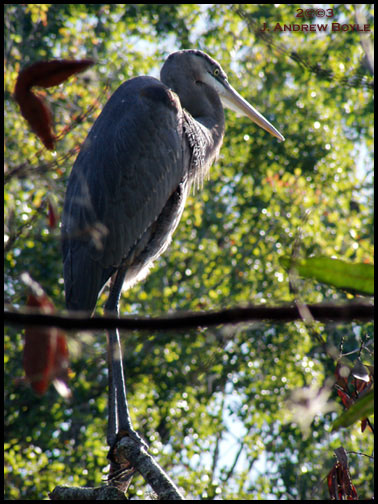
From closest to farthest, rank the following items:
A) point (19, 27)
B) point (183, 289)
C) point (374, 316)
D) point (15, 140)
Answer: point (374, 316)
point (15, 140)
point (183, 289)
point (19, 27)

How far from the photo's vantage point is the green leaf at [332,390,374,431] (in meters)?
0.58

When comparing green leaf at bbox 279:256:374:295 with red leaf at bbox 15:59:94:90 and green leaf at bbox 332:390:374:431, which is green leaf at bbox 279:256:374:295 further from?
red leaf at bbox 15:59:94:90

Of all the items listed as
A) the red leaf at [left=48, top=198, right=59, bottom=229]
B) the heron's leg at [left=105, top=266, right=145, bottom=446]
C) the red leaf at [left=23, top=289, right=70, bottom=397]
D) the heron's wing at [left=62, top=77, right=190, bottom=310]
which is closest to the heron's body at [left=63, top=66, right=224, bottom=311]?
the heron's wing at [left=62, top=77, right=190, bottom=310]

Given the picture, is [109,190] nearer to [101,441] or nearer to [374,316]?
[374,316]

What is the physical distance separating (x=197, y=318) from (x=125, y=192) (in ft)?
7.27

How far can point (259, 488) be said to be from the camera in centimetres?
484

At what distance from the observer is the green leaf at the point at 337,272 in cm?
56

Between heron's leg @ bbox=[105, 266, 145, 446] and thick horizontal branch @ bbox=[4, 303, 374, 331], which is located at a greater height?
thick horizontal branch @ bbox=[4, 303, 374, 331]

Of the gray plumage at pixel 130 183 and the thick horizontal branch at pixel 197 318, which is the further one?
the gray plumage at pixel 130 183

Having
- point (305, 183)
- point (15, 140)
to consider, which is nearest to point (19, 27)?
point (15, 140)

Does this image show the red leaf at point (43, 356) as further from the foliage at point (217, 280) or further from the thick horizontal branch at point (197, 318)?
the foliage at point (217, 280)

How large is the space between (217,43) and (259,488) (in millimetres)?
3637

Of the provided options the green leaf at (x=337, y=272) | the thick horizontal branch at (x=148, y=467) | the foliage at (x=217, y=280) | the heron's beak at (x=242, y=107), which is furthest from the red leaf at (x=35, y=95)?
the foliage at (x=217, y=280)

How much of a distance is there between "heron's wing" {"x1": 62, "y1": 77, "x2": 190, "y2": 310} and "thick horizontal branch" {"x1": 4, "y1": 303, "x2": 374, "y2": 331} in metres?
2.01
